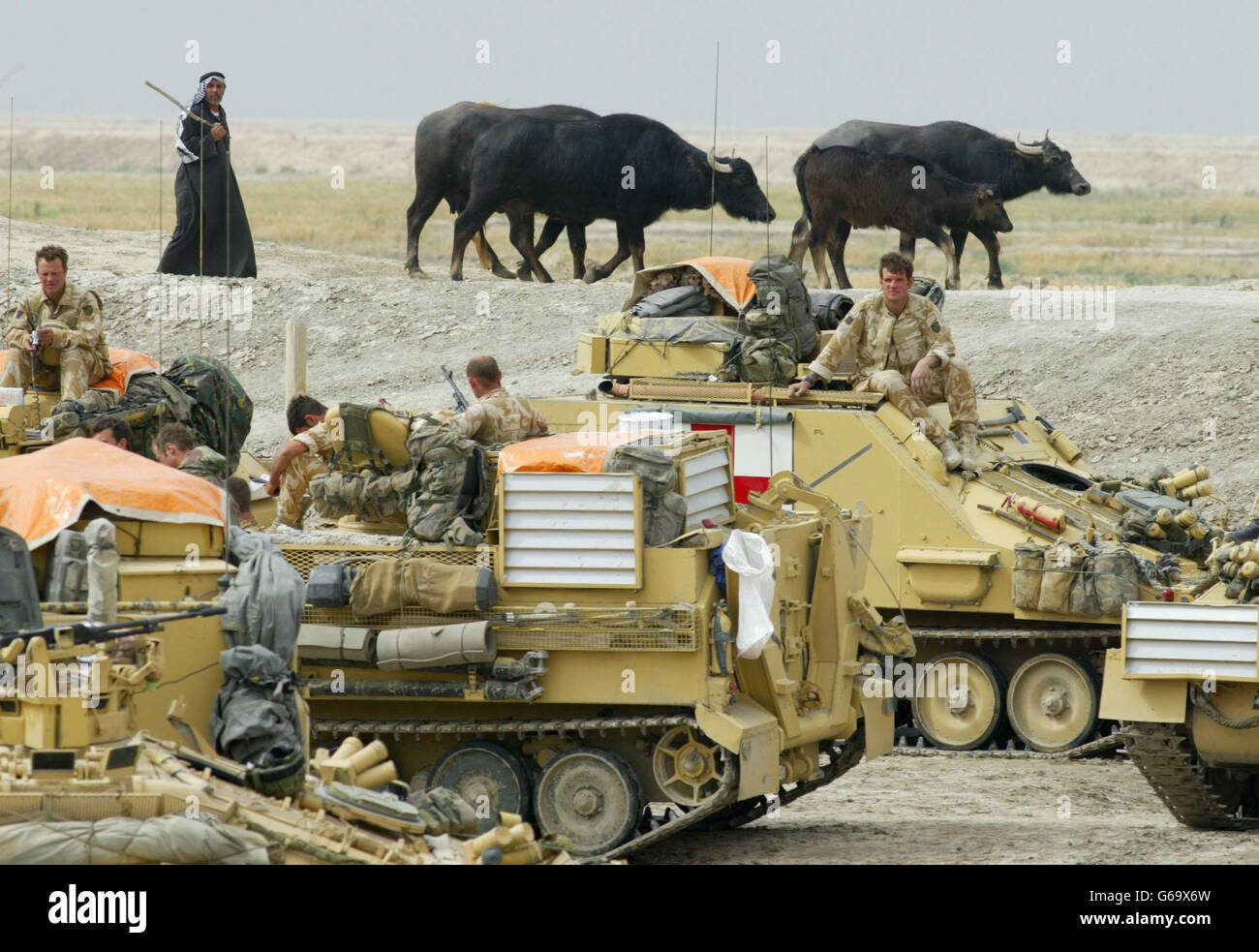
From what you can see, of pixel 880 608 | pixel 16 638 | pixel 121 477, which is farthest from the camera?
pixel 880 608

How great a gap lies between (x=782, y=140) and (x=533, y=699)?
290 feet

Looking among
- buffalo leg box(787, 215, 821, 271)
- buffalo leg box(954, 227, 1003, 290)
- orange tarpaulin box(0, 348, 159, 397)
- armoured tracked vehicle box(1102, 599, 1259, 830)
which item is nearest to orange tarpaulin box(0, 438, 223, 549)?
orange tarpaulin box(0, 348, 159, 397)

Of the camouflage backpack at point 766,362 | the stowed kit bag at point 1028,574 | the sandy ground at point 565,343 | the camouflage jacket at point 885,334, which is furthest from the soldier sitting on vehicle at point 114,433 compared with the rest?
the sandy ground at point 565,343

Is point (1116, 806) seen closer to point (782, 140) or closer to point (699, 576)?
point (699, 576)

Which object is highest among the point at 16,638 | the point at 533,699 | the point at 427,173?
the point at 427,173

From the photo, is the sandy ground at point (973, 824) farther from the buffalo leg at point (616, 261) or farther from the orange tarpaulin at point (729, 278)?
the buffalo leg at point (616, 261)

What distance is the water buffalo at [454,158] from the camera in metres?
30.2

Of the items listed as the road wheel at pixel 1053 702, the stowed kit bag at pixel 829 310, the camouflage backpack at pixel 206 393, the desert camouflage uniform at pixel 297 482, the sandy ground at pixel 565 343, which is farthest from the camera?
the sandy ground at pixel 565 343

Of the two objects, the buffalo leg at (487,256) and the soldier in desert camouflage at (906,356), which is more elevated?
the buffalo leg at (487,256)

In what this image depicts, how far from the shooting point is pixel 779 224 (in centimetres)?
5228

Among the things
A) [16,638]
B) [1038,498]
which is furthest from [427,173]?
[16,638]

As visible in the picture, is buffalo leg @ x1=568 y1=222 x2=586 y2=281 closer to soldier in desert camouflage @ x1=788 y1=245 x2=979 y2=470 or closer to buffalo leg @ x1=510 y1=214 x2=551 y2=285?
buffalo leg @ x1=510 y1=214 x2=551 y2=285

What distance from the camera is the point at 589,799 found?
12336 millimetres

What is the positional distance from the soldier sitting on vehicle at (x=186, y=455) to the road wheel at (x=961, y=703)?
5.59 metres
